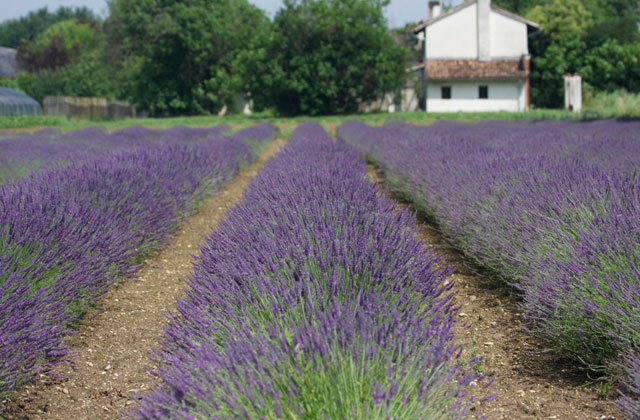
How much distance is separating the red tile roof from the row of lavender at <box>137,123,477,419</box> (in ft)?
102

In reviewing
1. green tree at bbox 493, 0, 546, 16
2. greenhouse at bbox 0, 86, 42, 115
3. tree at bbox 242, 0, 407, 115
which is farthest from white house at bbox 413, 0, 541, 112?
greenhouse at bbox 0, 86, 42, 115

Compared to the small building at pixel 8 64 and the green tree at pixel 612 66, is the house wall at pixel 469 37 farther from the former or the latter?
the small building at pixel 8 64

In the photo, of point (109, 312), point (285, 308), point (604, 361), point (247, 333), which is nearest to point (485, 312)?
point (604, 361)

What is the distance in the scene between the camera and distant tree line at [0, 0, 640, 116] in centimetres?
3072

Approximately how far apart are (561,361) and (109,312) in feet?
8.33

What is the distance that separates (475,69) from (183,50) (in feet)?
57.9

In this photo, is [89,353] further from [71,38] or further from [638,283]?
[71,38]

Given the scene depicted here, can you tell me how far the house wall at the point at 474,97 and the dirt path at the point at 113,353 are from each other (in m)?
29.9

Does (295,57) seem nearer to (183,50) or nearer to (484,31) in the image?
(484,31)

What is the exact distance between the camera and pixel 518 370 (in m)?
2.76

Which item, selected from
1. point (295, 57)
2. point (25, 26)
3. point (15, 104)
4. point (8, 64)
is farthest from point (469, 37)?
point (25, 26)

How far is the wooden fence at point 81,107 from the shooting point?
103 feet

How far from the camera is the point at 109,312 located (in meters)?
3.80

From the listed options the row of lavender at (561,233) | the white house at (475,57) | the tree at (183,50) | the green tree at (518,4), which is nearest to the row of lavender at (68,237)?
the row of lavender at (561,233)
